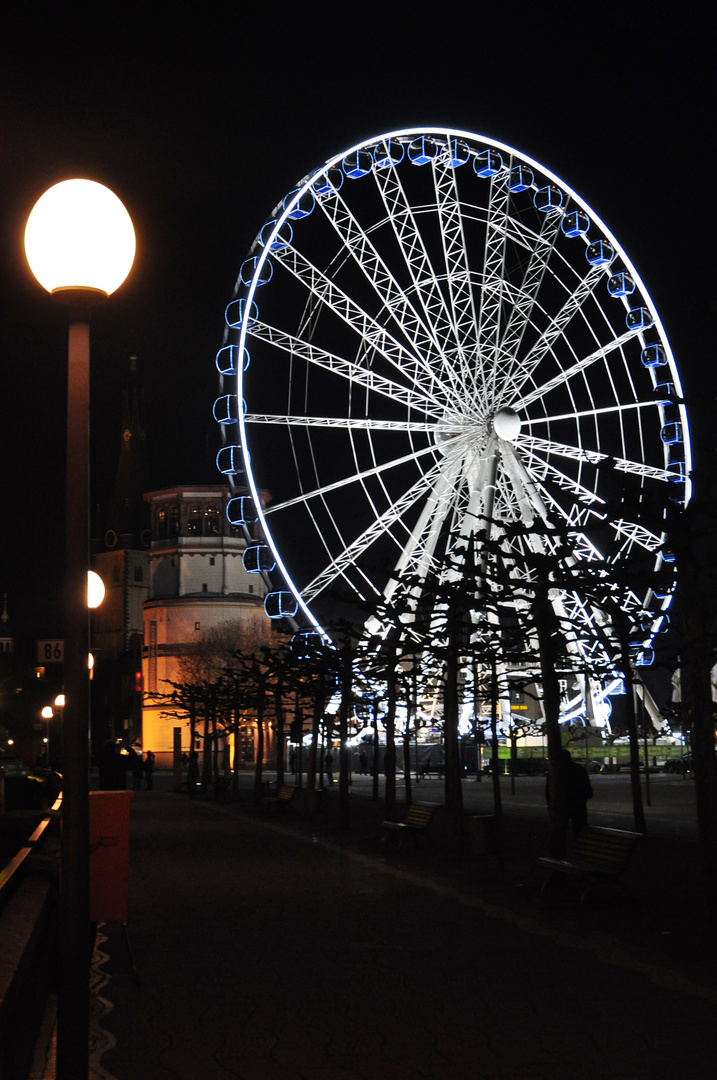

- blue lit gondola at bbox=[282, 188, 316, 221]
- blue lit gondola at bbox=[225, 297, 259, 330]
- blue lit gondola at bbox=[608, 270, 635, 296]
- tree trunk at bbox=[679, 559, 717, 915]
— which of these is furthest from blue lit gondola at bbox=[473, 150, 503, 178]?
tree trunk at bbox=[679, 559, 717, 915]

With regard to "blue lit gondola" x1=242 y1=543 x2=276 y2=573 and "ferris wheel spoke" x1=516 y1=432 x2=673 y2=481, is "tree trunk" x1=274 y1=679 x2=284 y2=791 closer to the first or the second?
"blue lit gondola" x1=242 y1=543 x2=276 y2=573

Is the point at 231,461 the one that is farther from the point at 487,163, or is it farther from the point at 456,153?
→ the point at 487,163

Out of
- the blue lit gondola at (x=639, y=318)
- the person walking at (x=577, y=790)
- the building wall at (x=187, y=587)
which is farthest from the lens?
the building wall at (x=187, y=587)

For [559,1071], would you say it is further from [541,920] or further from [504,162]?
[504,162]

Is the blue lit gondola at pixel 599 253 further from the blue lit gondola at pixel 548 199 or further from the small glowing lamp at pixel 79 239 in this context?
the small glowing lamp at pixel 79 239

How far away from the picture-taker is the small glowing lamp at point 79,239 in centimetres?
612

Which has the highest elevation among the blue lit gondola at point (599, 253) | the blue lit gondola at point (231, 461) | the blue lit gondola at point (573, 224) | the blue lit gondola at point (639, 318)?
the blue lit gondola at point (573, 224)

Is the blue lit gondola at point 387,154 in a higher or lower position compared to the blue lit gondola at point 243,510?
higher

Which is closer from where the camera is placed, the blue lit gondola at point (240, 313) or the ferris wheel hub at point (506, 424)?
the blue lit gondola at point (240, 313)

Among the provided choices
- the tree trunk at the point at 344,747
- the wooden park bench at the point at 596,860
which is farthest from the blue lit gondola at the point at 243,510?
the wooden park bench at the point at 596,860

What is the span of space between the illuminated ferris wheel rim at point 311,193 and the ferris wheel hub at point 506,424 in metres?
5.33

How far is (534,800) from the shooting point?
123 feet

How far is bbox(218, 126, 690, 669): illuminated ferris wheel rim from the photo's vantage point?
3272cm

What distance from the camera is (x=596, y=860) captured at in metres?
14.0
